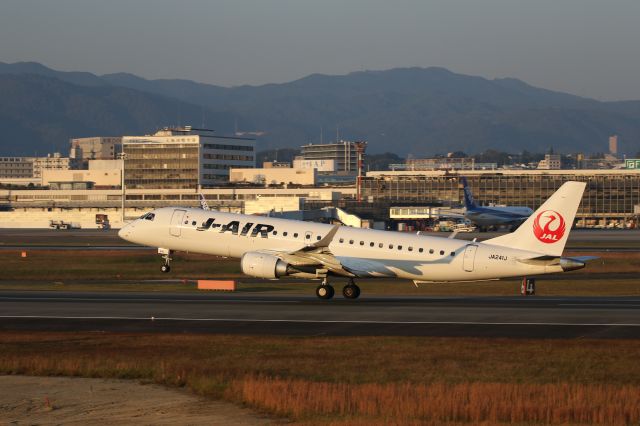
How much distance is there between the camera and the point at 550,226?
149ft

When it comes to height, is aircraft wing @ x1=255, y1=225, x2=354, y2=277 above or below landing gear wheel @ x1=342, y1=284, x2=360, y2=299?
above

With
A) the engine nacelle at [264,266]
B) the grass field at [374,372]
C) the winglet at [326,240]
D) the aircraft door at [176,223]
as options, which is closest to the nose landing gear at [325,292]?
the engine nacelle at [264,266]

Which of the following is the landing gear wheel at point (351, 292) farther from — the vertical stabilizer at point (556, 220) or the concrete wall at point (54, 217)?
the concrete wall at point (54, 217)

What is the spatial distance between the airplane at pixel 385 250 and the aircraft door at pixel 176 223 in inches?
71.5


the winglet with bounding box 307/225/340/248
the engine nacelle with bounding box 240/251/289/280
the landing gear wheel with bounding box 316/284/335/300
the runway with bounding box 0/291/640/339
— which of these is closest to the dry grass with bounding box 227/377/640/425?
the runway with bounding box 0/291/640/339

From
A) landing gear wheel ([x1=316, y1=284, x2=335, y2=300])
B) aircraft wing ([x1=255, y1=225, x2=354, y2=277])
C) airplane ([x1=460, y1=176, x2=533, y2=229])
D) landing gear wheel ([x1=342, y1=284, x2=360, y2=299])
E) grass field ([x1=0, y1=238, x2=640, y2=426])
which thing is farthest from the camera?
airplane ([x1=460, y1=176, x2=533, y2=229])

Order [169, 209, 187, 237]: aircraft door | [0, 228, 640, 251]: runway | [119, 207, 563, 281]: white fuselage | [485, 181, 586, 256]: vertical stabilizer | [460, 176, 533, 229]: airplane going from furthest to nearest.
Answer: [460, 176, 533, 229]: airplane < [0, 228, 640, 251]: runway < [169, 209, 187, 237]: aircraft door < [119, 207, 563, 281]: white fuselage < [485, 181, 586, 256]: vertical stabilizer

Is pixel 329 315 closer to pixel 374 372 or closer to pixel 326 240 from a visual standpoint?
pixel 326 240

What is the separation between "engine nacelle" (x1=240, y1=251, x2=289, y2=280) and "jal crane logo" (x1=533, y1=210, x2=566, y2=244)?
11264mm

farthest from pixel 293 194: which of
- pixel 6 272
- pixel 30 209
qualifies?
pixel 6 272

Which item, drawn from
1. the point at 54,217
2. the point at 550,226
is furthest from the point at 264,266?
Result: the point at 54,217

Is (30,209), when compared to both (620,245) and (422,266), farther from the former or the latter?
(422,266)

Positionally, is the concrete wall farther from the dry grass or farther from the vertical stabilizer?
the dry grass

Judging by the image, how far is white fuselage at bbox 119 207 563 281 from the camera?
46.9 meters
